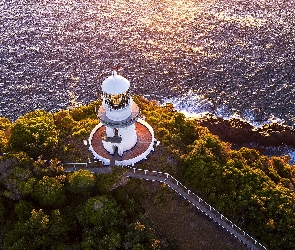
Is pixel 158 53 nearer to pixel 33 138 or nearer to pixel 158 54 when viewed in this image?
pixel 158 54

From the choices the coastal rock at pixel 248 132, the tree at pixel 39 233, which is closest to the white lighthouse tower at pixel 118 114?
the tree at pixel 39 233

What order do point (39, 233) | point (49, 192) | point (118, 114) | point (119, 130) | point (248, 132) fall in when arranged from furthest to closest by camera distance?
point (248, 132)
point (119, 130)
point (49, 192)
point (118, 114)
point (39, 233)

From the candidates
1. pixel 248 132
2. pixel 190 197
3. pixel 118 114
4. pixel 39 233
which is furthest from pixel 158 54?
A: pixel 39 233

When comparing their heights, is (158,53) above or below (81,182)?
above

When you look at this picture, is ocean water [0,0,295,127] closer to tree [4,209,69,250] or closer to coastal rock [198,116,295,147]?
coastal rock [198,116,295,147]

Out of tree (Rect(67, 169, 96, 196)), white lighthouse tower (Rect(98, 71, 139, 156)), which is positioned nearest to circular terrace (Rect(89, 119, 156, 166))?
white lighthouse tower (Rect(98, 71, 139, 156))

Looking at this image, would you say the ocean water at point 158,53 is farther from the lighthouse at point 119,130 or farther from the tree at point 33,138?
the lighthouse at point 119,130
